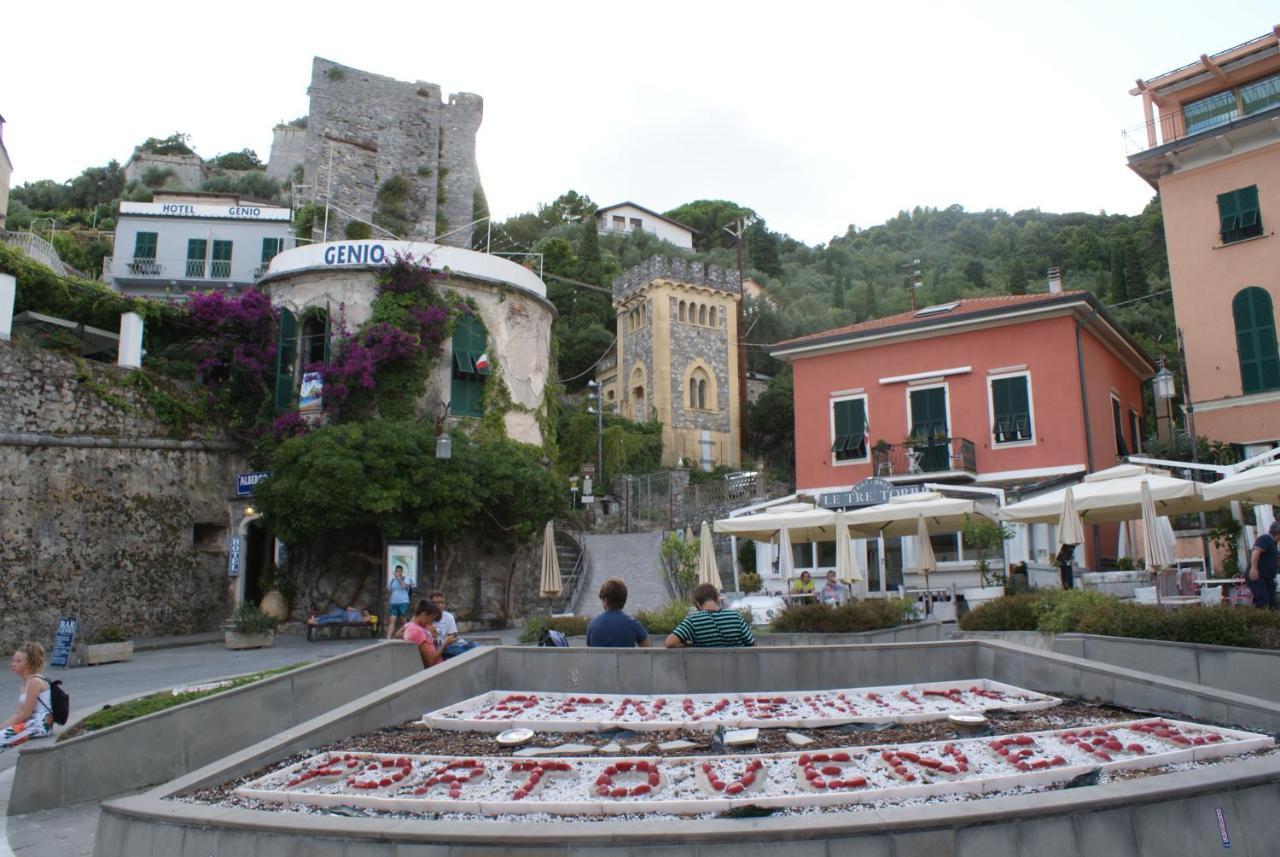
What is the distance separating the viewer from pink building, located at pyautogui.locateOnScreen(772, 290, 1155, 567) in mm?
23328

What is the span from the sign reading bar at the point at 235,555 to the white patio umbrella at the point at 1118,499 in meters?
15.9

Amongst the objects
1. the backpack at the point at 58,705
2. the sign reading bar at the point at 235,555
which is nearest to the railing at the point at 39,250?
the sign reading bar at the point at 235,555

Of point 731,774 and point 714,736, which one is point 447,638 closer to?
point 714,736

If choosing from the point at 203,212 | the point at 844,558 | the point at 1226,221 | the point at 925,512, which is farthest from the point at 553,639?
the point at 203,212

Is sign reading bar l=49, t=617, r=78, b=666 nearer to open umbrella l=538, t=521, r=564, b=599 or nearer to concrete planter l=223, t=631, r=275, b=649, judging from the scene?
concrete planter l=223, t=631, r=275, b=649

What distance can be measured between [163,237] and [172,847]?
4292cm

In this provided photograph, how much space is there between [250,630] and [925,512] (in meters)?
12.5

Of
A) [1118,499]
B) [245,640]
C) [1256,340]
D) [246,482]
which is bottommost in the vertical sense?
[245,640]

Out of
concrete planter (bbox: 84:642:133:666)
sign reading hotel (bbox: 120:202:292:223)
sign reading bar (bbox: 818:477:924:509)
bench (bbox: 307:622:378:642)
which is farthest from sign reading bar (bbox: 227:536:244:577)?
sign reading hotel (bbox: 120:202:292:223)

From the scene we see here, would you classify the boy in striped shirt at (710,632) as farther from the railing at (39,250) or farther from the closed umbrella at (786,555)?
the railing at (39,250)

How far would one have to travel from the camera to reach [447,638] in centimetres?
1102

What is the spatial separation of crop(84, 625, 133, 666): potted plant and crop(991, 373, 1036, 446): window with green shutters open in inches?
750

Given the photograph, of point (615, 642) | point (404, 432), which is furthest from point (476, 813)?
point (404, 432)

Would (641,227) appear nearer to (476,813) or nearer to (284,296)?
(284,296)
